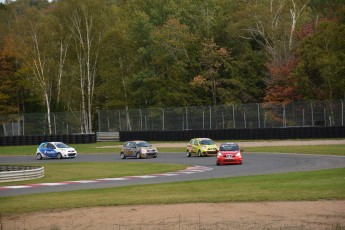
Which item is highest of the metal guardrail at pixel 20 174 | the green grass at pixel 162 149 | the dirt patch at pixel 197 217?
the green grass at pixel 162 149

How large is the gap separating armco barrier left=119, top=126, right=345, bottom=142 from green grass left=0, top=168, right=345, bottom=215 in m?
28.4

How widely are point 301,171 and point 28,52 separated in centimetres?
5878

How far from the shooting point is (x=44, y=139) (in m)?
71.8

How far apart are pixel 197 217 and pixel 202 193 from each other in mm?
5246

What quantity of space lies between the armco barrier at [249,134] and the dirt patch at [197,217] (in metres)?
37.5

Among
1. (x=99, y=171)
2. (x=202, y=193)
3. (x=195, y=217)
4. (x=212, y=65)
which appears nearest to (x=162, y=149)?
(x=99, y=171)

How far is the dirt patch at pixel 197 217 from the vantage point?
54.5 feet

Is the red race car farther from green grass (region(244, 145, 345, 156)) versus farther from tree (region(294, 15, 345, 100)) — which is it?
tree (region(294, 15, 345, 100))

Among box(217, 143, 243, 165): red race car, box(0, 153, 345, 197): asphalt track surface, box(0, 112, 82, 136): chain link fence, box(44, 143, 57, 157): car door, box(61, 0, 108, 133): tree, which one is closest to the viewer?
box(0, 153, 345, 197): asphalt track surface

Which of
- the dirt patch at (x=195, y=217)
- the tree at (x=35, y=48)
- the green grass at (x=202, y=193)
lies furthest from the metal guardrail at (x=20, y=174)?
the tree at (x=35, y=48)

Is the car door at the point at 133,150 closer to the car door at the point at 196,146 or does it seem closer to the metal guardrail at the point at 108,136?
the car door at the point at 196,146

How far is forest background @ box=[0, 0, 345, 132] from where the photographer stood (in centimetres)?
7838

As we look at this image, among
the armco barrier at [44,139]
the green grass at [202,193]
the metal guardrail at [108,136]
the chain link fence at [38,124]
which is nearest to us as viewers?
the green grass at [202,193]

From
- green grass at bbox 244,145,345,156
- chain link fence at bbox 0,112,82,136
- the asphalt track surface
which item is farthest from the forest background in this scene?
the asphalt track surface
